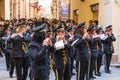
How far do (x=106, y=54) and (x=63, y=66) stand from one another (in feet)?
21.0

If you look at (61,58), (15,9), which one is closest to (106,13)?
Result: (61,58)

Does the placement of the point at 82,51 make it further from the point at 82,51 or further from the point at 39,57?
the point at 39,57

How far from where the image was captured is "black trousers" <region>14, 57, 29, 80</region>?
13646 millimetres

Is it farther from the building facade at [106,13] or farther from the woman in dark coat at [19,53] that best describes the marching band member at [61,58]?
the building facade at [106,13]

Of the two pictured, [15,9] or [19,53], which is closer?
[19,53]

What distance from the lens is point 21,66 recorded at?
44.9 ft

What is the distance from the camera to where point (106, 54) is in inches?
699

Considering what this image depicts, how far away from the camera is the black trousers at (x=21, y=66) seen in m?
13.6

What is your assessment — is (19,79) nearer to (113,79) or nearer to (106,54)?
(113,79)

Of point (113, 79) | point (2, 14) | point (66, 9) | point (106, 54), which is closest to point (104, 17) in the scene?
point (106, 54)

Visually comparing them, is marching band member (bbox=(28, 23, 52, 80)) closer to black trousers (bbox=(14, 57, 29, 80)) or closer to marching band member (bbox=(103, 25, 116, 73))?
black trousers (bbox=(14, 57, 29, 80))

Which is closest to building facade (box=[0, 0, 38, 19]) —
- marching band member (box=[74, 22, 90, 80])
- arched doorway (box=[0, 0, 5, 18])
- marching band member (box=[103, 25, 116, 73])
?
arched doorway (box=[0, 0, 5, 18])

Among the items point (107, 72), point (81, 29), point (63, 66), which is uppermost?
point (81, 29)

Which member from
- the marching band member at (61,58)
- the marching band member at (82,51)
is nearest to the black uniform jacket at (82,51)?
the marching band member at (82,51)
